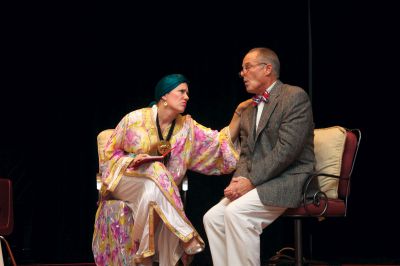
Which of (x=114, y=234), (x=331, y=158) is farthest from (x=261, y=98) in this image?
(x=114, y=234)

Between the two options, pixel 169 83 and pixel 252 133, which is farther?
pixel 169 83

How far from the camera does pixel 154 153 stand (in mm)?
4613

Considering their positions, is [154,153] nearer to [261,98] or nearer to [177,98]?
[177,98]

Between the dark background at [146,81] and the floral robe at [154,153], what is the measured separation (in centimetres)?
104

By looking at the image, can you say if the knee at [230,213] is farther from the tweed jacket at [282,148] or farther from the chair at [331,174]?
the chair at [331,174]

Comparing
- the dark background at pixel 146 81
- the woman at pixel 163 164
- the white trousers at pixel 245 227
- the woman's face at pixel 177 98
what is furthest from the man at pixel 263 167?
the dark background at pixel 146 81

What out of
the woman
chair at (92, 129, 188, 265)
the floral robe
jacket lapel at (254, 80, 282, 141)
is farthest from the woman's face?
jacket lapel at (254, 80, 282, 141)

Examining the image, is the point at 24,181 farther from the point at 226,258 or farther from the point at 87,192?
the point at 226,258

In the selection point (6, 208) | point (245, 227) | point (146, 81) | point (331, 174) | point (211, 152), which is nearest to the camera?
point (245, 227)

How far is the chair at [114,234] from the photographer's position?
4508 mm

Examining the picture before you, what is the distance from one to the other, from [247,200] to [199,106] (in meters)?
1.99

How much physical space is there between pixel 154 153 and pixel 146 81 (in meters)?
1.36

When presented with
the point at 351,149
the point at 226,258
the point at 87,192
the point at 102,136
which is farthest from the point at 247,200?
the point at 87,192

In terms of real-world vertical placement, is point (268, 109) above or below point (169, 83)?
below
